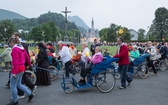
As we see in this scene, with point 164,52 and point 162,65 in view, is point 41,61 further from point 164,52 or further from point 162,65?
point 162,65

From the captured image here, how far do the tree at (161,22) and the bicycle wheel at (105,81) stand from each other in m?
71.6

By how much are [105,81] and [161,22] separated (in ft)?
244

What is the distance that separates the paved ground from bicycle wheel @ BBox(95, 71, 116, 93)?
0.20 metres

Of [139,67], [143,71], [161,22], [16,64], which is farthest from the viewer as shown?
[161,22]

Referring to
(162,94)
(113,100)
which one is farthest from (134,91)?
(113,100)

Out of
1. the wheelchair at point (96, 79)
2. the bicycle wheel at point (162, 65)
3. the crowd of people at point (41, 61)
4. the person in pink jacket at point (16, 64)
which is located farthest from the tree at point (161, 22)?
the person in pink jacket at point (16, 64)

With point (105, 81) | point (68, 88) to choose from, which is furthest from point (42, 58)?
point (105, 81)

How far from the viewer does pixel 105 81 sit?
27.0 feet

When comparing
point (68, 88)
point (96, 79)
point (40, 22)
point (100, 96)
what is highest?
point (40, 22)

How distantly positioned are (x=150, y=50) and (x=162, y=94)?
177 inches

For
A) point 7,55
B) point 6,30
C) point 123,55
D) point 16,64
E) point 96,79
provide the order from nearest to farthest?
point 16,64
point 96,79
point 123,55
point 7,55
point 6,30

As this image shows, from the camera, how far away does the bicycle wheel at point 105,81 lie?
790 cm

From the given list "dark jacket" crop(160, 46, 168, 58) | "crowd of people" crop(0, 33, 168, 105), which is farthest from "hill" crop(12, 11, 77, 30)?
"crowd of people" crop(0, 33, 168, 105)

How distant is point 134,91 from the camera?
7984 mm
